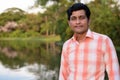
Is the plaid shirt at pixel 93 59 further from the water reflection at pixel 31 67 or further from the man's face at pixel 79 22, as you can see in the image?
the water reflection at pixel 31 67

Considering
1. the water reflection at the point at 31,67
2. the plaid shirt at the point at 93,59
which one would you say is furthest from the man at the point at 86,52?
the water reflection at the point at 31,67

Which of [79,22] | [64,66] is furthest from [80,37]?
[64,66]

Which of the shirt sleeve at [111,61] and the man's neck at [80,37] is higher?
the man's neck at [80,37]

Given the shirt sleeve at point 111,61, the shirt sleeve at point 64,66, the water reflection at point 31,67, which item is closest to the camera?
the shirt sleeve at point 111,61

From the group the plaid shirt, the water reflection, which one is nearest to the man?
the plaid shirt

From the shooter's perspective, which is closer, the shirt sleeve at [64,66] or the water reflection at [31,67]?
the shirt sleeve at [64,66]

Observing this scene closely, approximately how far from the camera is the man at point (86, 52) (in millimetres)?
1938

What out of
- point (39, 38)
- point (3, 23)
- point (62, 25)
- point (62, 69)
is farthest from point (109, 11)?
point (3, 23)

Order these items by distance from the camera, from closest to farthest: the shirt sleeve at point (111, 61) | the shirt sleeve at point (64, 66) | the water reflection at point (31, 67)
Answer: the shirt sleeve at point (111, 61) → the shirt sleeve at point (64, 66) → the water reflection at point (31, 67)

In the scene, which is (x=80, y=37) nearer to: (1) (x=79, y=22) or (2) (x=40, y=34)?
(1) (x=79, y=22)

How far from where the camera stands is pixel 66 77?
211cm

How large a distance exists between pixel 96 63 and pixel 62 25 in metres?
31.0

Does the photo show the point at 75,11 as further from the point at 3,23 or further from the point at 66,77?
the point at 3,23

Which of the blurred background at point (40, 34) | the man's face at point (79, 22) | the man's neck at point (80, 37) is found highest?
the man's face at point (79, 22)
